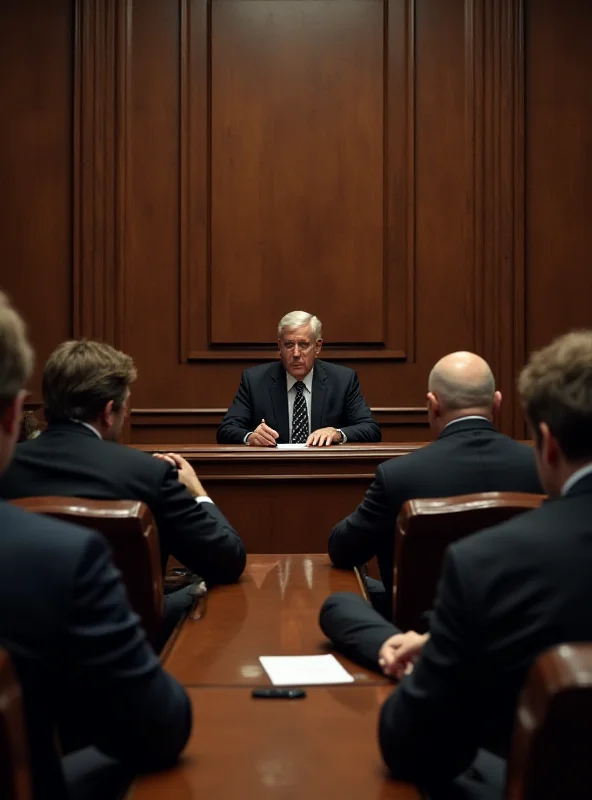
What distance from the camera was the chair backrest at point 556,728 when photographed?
98cm

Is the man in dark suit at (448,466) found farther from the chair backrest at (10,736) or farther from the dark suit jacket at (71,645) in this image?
the chair backrest at (10,736)

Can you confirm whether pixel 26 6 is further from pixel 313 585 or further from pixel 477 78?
pixel 313 585

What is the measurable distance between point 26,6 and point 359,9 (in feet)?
7.04

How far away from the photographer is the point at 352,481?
3938 millimetres

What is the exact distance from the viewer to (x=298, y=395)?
5.54 meters

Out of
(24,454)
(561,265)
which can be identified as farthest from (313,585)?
(561,265)

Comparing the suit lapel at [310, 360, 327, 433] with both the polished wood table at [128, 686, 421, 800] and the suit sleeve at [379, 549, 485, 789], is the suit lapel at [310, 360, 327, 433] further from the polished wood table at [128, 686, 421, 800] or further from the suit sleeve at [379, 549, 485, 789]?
the suit sleeve at [379, 549, 485, 789]

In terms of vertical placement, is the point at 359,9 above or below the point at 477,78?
above

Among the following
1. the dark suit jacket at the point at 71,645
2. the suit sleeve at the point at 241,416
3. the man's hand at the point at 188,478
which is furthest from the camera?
the suit sleeve at the point at 241,416

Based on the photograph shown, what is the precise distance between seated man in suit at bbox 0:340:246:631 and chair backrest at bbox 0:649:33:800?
4.99 feet

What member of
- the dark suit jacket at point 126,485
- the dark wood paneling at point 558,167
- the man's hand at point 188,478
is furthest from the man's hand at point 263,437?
the dark wood paneling at point 558,167

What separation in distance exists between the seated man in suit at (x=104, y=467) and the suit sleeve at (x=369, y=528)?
31 centimetres

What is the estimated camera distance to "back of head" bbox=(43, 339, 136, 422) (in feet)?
8.77

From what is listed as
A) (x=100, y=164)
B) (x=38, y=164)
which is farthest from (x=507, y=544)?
(x=38, y=164)
